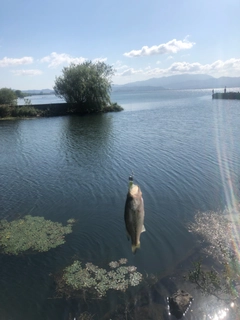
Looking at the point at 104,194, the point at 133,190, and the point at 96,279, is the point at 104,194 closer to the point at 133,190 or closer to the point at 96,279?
the point at 96,279

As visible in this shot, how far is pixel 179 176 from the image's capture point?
2338 cm

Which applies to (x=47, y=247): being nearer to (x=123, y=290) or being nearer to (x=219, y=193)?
(x=123, y=290)

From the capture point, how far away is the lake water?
12703 millimetres

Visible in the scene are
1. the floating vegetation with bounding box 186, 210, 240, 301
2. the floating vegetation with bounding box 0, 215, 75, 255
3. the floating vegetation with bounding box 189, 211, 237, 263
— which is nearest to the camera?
the floating vegetation with bounding box 186, 210, 240, 301

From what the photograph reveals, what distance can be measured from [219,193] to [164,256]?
8696 millimetres

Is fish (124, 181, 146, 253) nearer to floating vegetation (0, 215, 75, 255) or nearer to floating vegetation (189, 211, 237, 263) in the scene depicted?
floating vegetation (189, 211, 237, 263)

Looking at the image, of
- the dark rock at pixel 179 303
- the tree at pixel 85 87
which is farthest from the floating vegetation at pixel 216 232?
the tree at pixel 85 87

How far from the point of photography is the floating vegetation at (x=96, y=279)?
463 inches

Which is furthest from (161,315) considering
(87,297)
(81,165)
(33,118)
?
(33,118)

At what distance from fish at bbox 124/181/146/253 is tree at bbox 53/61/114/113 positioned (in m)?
76.2

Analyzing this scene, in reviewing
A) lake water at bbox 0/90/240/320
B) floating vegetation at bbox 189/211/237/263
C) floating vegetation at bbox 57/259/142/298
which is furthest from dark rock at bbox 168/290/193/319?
floating vegetation at bbox 189/211/237/263

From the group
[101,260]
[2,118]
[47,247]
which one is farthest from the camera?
[2,118]

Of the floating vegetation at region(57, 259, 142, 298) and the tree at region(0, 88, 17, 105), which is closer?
the floating vegetation at region(57, 259, 142, 298)

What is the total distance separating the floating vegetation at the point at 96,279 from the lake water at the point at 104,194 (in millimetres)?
465
